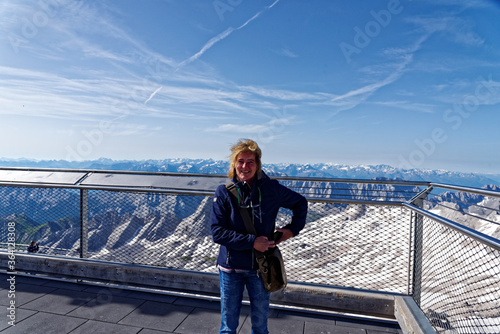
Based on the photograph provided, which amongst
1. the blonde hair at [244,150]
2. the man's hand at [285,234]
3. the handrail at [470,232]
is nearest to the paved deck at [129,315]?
the handrail at [470,232]

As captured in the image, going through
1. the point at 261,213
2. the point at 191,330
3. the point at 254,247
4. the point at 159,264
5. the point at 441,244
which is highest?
the point at 261,213

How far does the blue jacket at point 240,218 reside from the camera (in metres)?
2.12

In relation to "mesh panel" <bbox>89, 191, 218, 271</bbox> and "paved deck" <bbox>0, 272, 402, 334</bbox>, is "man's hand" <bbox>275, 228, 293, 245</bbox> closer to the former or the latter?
"paved deck" <bbox>0, 272, 402, 334</bbox>

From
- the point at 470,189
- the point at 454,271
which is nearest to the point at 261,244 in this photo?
the point at 454,271

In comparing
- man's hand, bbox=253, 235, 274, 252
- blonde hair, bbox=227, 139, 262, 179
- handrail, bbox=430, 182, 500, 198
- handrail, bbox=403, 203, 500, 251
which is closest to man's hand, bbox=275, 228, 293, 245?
man's hand, bbox=253, 235, 274, 252

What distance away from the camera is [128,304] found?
11.9 feet

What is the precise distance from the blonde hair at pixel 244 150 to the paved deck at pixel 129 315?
178cm

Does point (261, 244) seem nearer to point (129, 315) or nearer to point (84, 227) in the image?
point (129, 315)

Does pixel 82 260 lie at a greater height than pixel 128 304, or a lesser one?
greater

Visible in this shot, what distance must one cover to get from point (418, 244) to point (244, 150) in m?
2.37

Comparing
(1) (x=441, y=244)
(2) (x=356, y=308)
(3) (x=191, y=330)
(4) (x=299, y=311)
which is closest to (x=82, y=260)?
(3) (x=191, y=330)

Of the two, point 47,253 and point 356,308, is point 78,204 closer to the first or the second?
point 47,253

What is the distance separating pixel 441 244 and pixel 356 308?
1110 mm

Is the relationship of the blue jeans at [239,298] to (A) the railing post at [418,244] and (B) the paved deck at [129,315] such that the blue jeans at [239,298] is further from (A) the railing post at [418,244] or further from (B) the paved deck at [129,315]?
(A) the railing post at [418,244]
